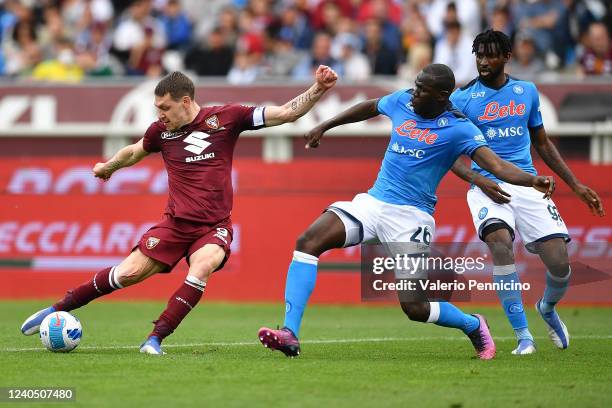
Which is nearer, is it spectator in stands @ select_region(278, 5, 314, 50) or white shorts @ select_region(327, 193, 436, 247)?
white shorts @ select_region(327, 193, 436, 247)

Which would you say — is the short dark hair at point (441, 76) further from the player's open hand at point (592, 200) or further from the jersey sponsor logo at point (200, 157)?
the jersey sponsor logo at point (200, 157)

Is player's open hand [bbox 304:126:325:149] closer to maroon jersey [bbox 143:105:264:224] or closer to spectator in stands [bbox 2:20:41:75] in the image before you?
maroon jersey [bbox 143:105:264:224]

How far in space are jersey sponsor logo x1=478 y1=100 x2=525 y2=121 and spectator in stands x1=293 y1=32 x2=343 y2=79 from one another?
9.19 meters

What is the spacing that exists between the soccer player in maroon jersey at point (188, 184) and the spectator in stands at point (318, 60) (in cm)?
954

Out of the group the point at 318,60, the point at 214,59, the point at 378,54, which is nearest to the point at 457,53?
the point at 378,54

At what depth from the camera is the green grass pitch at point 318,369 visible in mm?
7125

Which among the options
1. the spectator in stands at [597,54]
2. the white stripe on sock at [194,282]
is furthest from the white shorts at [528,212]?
the spectator in stands at [597,54]

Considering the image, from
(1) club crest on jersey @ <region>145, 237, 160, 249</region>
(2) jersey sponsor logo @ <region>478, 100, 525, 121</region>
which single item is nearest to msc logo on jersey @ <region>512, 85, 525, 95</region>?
(2) jersey sponsor logo @ <region>478, 100, 525, 121</region>

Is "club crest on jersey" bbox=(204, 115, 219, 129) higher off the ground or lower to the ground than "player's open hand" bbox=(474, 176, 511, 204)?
higher

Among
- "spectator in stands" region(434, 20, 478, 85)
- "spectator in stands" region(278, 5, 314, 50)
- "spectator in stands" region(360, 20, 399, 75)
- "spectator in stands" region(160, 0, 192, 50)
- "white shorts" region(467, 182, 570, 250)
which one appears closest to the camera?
"white shorts" region(467, 182, 570, 250)

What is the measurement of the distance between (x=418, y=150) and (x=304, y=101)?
3.32ft

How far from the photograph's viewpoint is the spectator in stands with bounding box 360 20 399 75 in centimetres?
1922

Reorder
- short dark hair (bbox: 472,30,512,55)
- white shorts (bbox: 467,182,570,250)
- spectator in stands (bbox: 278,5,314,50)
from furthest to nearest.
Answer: spectator in stands (bbox: 278,5,314,50)
white shorts (bbox: 467,182,570,250)
short dark hair (bbox: 472,30,512,55)

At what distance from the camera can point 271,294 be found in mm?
16109
